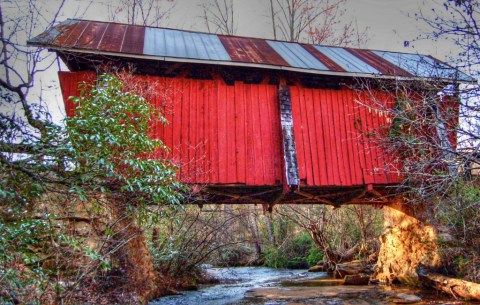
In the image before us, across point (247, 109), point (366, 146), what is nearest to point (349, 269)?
point (366, 146)

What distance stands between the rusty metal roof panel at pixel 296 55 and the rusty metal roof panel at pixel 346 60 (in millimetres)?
607

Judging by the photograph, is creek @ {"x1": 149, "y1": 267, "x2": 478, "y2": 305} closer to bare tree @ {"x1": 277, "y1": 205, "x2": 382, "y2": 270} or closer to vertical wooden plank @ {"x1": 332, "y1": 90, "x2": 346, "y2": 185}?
bare tree @ {"x1": 277, "y1": 205, "x2": 382, "y2": 270}

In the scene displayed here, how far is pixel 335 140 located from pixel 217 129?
2832 millimetres

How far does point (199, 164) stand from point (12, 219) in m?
3.86

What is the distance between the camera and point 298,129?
7.95 m

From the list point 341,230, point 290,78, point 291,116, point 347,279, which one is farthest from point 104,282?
point 341,230

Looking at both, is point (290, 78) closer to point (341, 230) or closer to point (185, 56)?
point (185, 56)

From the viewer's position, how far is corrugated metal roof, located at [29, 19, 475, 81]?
23.2ft

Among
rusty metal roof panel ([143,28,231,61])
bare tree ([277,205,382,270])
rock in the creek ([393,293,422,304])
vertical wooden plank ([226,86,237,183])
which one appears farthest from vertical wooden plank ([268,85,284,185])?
bare tree ([277,205,382,270])

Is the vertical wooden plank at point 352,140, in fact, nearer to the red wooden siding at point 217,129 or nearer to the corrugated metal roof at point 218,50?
the corrugated metal roof at point 218,50

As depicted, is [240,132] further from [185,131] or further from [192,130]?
[185,131]

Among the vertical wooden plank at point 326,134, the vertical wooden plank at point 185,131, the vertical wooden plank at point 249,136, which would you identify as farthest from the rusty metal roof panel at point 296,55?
the vertical wooden plank at point 185,131

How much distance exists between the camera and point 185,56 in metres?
7.27

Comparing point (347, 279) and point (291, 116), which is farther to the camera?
point (347, 279)
